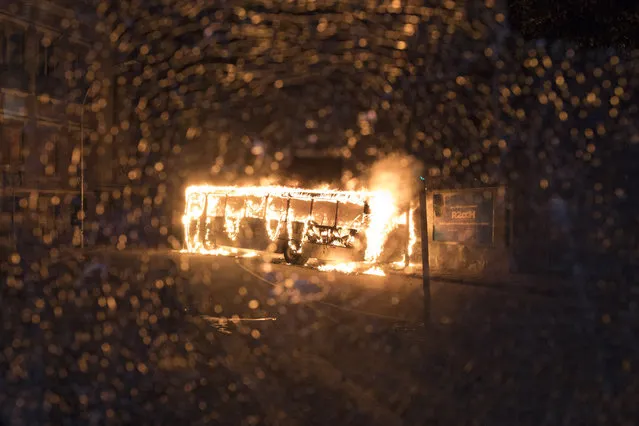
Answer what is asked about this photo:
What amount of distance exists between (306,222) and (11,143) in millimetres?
14566

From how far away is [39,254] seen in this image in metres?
27.1

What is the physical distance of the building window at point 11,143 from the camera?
30.7 metres

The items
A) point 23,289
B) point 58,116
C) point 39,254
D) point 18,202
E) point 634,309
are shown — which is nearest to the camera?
point 634,309

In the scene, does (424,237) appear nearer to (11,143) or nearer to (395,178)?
(395,178)

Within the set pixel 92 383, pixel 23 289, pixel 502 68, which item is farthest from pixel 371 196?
pixel 92 383

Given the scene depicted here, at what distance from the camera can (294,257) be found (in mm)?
25031

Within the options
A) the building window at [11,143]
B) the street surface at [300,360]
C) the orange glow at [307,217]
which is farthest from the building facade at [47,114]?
the street surface at [300,360]

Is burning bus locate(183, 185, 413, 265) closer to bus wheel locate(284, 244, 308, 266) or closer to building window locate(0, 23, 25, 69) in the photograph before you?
bus wheel locate(284, 244, 308, 266)

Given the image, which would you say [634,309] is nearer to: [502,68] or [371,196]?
[502,68]

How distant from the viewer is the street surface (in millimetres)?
5902

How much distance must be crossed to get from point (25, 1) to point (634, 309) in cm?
2856

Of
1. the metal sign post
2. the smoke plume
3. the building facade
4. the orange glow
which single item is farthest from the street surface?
the building facade

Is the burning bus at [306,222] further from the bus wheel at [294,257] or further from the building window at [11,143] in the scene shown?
the building window at [11,143]

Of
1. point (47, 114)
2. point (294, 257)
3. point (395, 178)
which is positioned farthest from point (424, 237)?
point (47, 114)
